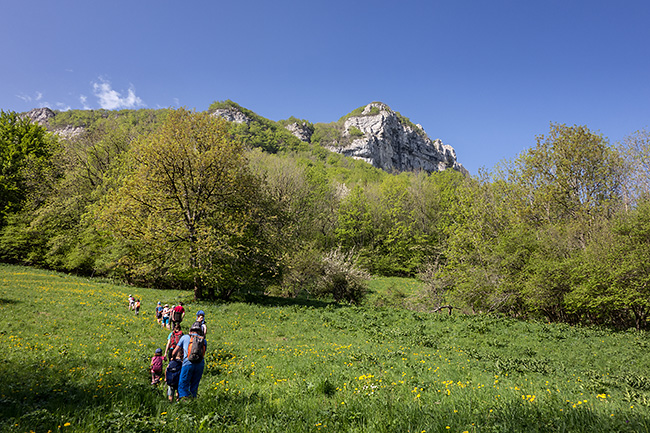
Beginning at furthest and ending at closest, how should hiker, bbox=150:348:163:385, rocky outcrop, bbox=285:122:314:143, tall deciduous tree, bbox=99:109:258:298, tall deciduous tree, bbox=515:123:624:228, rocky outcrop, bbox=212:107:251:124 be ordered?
rocky outcrop, bbox=285:122:314:143 < rocky outcrop, bbox=212:107:251:124 < tall deciduous tree, bbox=515:123:624:228 < tall deciduous tree, bbox=99:109:258:298 < hiker, bbox=150:348:163:385

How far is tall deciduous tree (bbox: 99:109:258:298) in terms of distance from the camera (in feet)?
72.3

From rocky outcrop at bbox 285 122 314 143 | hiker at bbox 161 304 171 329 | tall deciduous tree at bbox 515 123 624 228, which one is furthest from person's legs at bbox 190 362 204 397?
rocky outcrop at bbox 285 122 314 143

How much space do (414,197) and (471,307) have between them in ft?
103

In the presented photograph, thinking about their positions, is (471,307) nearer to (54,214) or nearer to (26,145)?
(54,214)

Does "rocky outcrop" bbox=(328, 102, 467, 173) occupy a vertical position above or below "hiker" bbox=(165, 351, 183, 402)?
above

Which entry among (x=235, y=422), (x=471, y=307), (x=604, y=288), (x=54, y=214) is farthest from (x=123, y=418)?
(x=54, y=214)

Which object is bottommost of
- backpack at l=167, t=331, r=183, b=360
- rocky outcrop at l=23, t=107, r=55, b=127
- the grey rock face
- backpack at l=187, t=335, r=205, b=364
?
backpack at l=167, t=331, r=183, b=360

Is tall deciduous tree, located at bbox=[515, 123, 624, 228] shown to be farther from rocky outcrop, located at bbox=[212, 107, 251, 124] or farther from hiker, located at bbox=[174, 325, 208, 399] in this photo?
rocky outcrop, located at bbox=[212, 107, 251, 124]

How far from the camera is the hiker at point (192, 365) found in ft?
23.0

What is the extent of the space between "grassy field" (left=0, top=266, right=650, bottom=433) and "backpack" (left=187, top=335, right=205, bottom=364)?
0.85 meters

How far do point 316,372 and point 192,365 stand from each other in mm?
4010

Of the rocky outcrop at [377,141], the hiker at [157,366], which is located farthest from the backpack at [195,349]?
the rocky outcrop at [377,141]

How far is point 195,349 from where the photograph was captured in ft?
23.1

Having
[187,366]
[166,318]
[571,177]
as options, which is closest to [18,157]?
[166,318]
